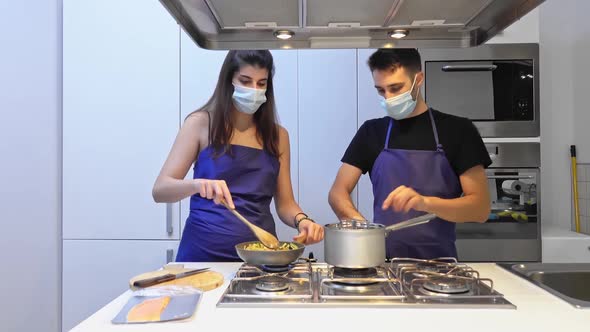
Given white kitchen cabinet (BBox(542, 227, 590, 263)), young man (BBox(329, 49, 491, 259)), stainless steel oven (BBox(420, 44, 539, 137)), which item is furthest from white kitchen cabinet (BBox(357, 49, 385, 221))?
white kitchen cabinet (BBox(542, 227, 590, 263))

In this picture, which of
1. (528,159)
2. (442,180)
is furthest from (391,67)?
(528,159)

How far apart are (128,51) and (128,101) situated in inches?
9.2

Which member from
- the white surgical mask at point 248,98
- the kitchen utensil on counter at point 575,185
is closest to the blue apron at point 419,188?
the white surgical mask at point 248,98

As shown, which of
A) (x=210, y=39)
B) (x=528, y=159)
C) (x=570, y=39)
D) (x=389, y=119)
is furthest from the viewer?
(x=570, y=39)

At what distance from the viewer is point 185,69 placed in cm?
216

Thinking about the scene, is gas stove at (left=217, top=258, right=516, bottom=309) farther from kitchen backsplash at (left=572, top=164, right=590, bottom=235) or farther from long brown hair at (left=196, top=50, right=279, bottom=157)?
kitchen backsplash at (left=572, top=164, right=590, bottom=235)

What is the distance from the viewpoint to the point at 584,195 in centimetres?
237

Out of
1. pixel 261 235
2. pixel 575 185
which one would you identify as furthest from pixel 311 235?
pixel 575 185

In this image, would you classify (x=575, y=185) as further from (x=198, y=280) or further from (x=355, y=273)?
(x=198, y=280)

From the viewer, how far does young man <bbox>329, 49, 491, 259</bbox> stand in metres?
1.46

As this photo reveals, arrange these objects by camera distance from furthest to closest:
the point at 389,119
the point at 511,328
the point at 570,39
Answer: the point at 570,39 → the point at 389,119 → the point at 511,328

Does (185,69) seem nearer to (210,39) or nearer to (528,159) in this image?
(210,39)

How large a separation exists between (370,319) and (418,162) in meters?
0.77

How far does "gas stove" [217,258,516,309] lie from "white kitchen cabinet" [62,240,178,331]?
1.08 metres
